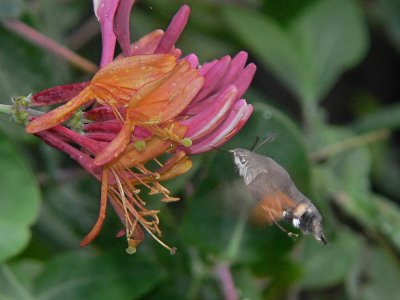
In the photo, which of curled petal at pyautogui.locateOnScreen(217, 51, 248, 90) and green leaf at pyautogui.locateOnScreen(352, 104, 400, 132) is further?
green leaf at pyautogui.locateOnScreen(352, 104, 400, 132)

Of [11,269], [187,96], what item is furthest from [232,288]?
[187,96]

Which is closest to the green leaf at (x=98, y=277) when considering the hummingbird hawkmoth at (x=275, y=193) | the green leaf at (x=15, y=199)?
the green leaf at (x=15, y=199)

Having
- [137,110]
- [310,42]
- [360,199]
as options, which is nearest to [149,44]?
[137,110]

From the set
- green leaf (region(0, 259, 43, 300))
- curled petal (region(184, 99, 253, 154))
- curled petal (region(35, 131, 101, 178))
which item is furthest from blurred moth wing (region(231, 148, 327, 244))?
green leaf (region(0, 259, 43, 300))

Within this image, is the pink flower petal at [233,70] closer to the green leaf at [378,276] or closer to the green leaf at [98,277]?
the green leaf at [98,277]

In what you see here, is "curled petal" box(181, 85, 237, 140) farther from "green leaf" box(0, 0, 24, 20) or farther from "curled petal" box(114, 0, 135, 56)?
"green leaf" box(0, 0, 24, 20)

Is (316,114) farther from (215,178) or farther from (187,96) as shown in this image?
(187,96)
